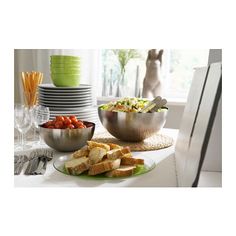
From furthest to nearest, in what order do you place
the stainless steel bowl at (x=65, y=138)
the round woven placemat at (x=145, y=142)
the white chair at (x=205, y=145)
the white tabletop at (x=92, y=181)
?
the round woven placemat at (x=145, y=142)
the stainless steel bowl at (x=65, y=138)
the white tabletop at (x=92, y=181)
the white chair at (x=205, y=145)

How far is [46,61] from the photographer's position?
2906 millimetres

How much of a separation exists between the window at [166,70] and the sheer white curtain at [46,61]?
0.15 metres

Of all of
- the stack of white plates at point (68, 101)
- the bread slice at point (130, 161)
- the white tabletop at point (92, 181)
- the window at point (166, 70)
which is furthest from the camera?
the window at point (166, 70)

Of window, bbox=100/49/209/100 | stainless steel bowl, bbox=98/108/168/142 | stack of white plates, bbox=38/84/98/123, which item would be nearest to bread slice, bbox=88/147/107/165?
stainless steel bowl, bbox=98/108/168/142

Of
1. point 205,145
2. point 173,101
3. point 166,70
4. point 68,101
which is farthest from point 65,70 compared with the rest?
point 166,70

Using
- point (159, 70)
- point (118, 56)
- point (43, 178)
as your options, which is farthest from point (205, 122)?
point (118, 56)

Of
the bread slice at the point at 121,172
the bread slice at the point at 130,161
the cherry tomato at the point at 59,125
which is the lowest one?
the bread slice at the point at 121,172

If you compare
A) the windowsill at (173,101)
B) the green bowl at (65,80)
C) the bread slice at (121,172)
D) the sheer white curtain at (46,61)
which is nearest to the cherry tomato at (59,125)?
the bread slice at (121,172)

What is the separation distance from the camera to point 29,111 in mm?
1306

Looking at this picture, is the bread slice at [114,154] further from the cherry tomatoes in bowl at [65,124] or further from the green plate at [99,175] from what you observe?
the cherry tomatoes in bowl at [65,124]

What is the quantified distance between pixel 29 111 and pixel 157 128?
51 cm

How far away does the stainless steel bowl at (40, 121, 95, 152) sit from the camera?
3.96ft

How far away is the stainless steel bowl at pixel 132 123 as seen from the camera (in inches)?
52.8

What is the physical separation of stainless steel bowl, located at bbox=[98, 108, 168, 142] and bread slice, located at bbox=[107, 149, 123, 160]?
0.31m
